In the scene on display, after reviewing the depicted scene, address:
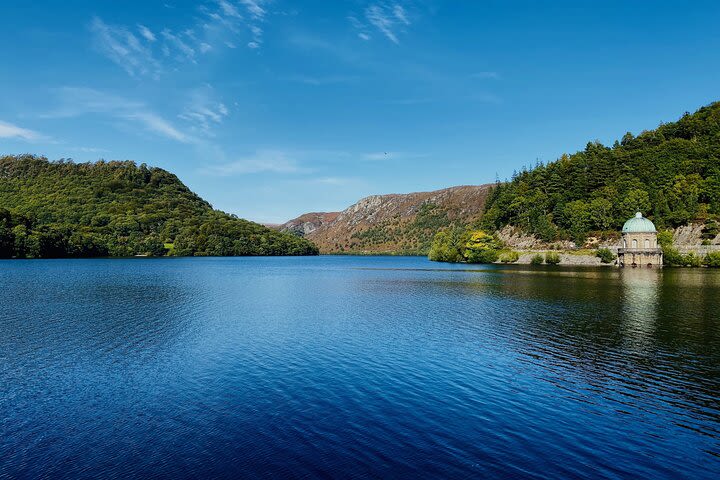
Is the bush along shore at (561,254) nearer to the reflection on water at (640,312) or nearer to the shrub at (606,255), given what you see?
the shrub at (606,255)

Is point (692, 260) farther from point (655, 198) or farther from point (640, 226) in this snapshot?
point (655, 198)

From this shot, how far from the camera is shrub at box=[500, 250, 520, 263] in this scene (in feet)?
572

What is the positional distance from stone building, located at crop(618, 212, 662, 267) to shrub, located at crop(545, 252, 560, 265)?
768 inches

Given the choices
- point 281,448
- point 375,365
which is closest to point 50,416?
point 281,448

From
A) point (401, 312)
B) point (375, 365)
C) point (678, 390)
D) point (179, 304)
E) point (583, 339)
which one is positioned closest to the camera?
point (678, 390)

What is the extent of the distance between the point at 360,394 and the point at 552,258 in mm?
153463

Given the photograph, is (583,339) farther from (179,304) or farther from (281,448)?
(179,304)

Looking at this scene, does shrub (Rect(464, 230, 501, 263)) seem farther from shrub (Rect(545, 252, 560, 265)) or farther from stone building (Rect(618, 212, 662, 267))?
stone building (Rect(618, 212, 662, 267))

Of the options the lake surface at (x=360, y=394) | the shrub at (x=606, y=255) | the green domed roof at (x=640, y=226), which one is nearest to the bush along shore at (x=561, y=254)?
the shrub at (x=606, y=255)

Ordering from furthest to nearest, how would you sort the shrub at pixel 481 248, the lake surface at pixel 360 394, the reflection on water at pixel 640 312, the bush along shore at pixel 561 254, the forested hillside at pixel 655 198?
1. the shrub at pixel 481 248
2. the forested hillside at pixel 655 198
3. the bush along shore at pixel 561 254
4. the reflection on water at pixel 640 312
5. the lake surface at pixel 360 394

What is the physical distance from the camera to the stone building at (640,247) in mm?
143875

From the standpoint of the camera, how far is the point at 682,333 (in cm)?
3878

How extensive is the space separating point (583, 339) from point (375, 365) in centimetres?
1890

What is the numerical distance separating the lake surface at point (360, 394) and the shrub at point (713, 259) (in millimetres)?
103528
